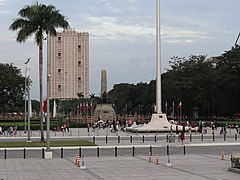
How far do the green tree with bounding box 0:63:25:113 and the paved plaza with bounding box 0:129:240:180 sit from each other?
7514cm

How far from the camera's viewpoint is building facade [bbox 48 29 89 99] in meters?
129

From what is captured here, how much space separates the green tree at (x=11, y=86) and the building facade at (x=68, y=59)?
23.0 metres

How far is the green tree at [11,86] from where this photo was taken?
332 ft

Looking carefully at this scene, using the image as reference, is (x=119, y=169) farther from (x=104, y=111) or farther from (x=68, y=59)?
(x=68, y=59)

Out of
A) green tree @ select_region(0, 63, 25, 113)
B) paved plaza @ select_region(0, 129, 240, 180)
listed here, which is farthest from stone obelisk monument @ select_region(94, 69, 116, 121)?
paved plaza @ select_region(0, 129, 240, 180)

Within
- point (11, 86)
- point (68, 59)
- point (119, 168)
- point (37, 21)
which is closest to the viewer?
point (119, 168)

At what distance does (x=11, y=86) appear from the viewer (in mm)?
102625

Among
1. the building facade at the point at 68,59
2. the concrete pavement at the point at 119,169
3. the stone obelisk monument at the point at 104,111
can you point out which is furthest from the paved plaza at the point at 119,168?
the building facade at the point at 68,59

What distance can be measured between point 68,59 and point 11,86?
101ft

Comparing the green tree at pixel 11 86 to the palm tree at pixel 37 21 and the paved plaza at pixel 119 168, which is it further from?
the paved plaza at pixel 119 168

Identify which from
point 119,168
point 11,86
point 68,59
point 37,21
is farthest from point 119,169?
point 68,59

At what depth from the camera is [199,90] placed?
104562 millimetres

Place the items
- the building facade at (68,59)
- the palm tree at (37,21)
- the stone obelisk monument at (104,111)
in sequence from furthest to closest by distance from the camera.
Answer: the building facade at (68,59) → the stone obelisk monument at (104,111) → the palm tree at (37,21)

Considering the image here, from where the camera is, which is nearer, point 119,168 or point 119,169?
point 119,169
